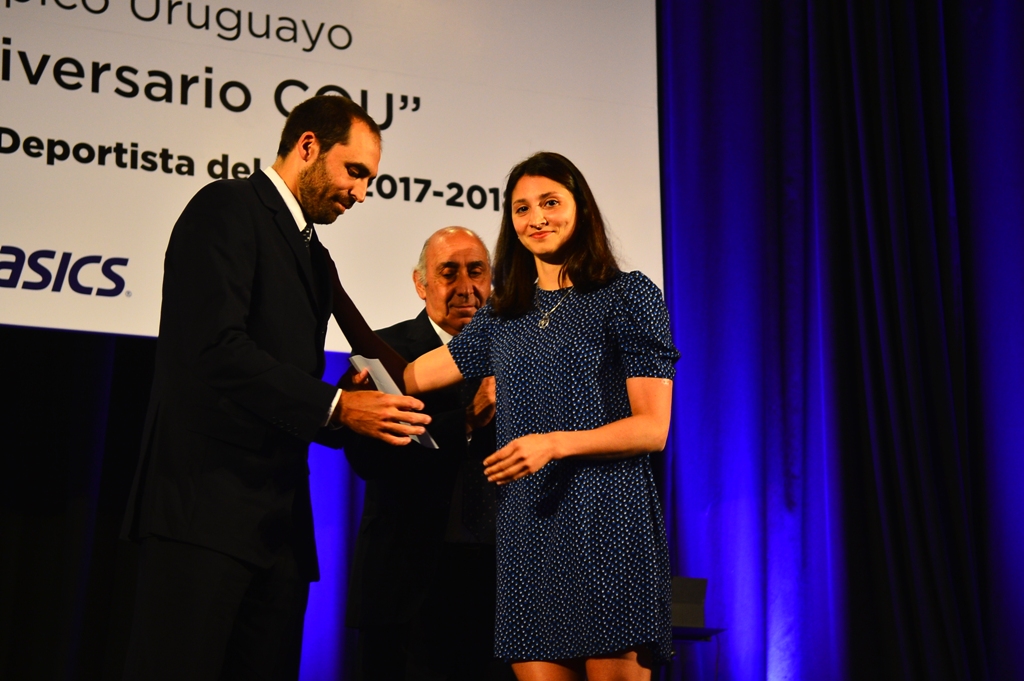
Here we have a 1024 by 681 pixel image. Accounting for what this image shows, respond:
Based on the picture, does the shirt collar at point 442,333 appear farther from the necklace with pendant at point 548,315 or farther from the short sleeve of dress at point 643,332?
the short sleeve of dress at point 643,332

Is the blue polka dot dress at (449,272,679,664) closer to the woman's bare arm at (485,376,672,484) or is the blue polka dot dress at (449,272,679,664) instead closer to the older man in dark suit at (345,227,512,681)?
the woman's bare arm at (485,376,672,484)

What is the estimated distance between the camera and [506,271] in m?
2.09

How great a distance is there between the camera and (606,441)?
5.82 ft

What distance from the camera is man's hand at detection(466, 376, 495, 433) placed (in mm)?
2355

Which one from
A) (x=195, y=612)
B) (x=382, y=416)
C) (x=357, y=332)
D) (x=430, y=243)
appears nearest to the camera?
(x=195, y=612)

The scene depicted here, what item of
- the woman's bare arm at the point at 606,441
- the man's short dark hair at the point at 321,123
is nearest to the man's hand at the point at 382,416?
the woman's bare arm at the point at 606,441

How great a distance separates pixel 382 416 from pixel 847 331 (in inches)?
92.3

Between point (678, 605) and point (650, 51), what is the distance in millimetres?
1878

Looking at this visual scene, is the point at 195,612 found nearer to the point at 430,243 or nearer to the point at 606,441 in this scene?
the point at 606,441

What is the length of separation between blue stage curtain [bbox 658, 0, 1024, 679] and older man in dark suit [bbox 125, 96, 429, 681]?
1857 millimetres

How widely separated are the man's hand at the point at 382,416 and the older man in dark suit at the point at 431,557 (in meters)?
0.44

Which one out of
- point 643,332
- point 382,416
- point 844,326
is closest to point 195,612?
point 382,416

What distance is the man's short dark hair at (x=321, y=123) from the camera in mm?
2141

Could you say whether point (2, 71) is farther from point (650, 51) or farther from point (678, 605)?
point (678, 605)
